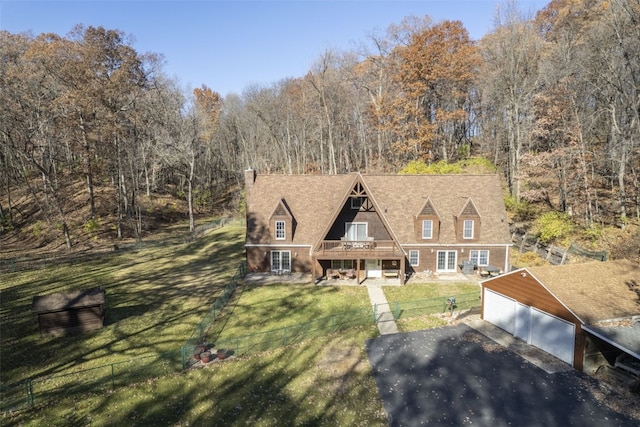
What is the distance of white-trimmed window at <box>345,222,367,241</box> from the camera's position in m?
28.3

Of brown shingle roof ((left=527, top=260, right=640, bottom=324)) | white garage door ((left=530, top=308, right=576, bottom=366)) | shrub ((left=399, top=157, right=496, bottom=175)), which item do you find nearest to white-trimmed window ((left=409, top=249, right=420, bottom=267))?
brown shingle roof ((left=527, top=260, right=640, bottom=324))

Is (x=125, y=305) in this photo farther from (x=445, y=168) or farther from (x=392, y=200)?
(x=445, y=168)

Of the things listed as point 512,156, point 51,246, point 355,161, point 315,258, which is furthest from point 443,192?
point 51,246

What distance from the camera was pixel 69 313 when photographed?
19.6 meters

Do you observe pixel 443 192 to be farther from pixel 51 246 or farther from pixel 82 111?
pixel 51 246

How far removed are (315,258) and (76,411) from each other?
15.9 m

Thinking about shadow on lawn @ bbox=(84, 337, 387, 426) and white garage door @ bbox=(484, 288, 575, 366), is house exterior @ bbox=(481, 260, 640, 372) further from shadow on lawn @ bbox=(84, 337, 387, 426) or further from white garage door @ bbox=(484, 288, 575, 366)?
shadow on lawn @ bbox=(84, 337, 387, 426)

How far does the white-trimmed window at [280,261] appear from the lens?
93.5 ft

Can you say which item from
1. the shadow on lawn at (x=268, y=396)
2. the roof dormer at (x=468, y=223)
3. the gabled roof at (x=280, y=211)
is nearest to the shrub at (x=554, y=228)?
the roof dormer at (x=468, y=223)

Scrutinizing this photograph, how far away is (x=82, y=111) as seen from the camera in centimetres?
3697

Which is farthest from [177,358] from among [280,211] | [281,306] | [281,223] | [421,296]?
[421,296]

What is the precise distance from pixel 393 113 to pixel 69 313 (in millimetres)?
37042

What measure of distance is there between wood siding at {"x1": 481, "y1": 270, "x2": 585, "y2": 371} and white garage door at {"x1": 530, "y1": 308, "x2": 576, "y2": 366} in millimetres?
243

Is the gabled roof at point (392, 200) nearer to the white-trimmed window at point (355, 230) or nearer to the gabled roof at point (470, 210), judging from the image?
the gabled roof at point (470, 210)
